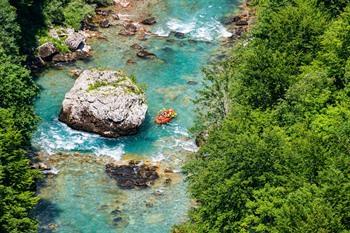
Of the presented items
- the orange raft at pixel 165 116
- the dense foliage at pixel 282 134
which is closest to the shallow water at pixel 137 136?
the orange raft at pixel 165 116

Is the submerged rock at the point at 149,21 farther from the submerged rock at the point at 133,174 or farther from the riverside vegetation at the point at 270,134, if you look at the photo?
the submerged rock at the point at 133,174

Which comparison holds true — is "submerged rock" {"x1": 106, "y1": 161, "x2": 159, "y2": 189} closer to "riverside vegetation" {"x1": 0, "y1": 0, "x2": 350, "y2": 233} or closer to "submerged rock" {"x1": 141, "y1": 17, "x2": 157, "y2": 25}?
"riverside vegetation" {"x1": 0, "y1": 0, "x2": 350, "y2": 233}

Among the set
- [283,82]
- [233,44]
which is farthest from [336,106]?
[233,44]

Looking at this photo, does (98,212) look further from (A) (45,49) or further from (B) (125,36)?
Answer: (B) (125,36)

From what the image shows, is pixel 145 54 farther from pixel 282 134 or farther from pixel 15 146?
pixel 282 134

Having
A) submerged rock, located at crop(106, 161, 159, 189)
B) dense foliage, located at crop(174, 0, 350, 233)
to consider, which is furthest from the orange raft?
submerged rock, located at crop(106, 161, 159, 189)

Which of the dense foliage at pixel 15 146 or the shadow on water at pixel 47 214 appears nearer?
the dense foliage at pixel 15 146
